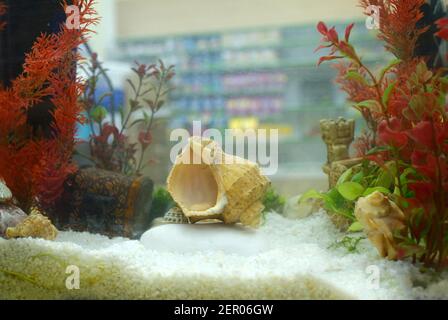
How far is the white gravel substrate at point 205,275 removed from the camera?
172 cm

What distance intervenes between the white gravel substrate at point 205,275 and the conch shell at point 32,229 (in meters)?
0.09

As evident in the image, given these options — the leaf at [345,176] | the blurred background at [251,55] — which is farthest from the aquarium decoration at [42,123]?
the leaf at [345,176]

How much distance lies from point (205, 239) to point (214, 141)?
0.51 m

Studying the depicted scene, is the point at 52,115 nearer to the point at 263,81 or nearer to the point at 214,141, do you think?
the point at 214,141

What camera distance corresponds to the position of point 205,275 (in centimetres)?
176

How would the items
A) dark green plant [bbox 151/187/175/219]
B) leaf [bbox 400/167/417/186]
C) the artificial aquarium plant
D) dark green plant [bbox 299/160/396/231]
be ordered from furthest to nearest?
1. dark green plant [bbox 151/187/175/219]
2. dark green plant [bbox 299/160/396/231]
3. leaf [bbox 400/167/417/186]
4. the artificial aquarium plant

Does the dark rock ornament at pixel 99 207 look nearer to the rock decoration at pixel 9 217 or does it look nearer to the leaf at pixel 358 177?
the rock decoration at pixel 9 217

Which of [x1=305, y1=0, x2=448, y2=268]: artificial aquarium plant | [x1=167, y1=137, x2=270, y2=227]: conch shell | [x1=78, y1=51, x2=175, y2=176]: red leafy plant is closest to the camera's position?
[x1=305, y1=0, x2=448, y2=268]: artificial aquarium plant

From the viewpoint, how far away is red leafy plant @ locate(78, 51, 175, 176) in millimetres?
→ 2986

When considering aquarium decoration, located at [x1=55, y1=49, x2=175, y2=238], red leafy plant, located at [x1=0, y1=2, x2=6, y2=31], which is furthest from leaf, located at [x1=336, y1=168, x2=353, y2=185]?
red leafy plant, located at [x1=0, y1=2, x2=6, y2=31]

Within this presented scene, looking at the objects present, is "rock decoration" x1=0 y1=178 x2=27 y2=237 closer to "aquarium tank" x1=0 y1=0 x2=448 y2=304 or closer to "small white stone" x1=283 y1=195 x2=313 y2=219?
"aquarium tank" x1=0 y1=0 x2=448 y2=304

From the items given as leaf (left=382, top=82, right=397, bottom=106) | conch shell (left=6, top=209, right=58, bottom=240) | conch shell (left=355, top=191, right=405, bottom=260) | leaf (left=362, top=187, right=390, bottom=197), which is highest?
leaf (left=382, top=82, right=397, bottom=106)

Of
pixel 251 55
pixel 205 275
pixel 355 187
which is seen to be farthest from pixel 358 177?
pixel 205 275
